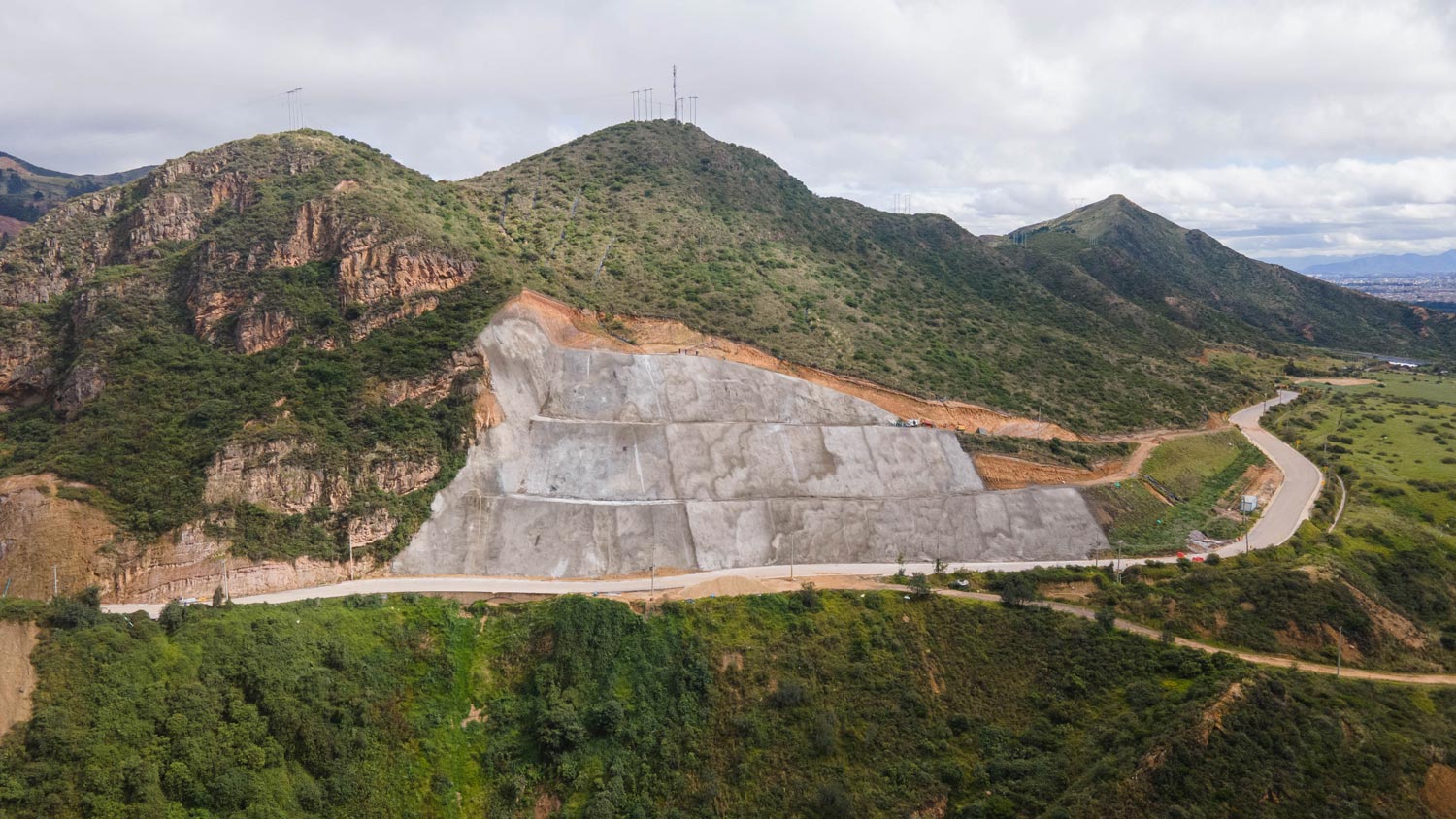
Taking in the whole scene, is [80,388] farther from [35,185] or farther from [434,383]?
[35,185]

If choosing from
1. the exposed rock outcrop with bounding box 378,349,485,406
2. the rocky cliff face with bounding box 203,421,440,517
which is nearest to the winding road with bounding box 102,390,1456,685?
the rocky cliff face with bounding box 203,421,440,517

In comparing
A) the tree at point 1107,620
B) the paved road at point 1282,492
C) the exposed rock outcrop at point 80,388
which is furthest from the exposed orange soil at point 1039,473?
the exposed rock outcrop at point 80,388

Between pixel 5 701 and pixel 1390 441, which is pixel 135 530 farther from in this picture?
pixel 1390 441

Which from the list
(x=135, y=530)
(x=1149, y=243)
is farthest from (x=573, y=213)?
(x=1149, y=243)

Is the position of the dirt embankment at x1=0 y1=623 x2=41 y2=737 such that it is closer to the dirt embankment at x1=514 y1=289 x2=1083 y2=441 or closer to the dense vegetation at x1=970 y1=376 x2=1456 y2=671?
the dirt embankment at x1=514 y1=289 x2=1083 y2=441

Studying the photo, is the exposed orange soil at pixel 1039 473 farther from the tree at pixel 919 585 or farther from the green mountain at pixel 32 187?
the green mountain at pixel 32 187
